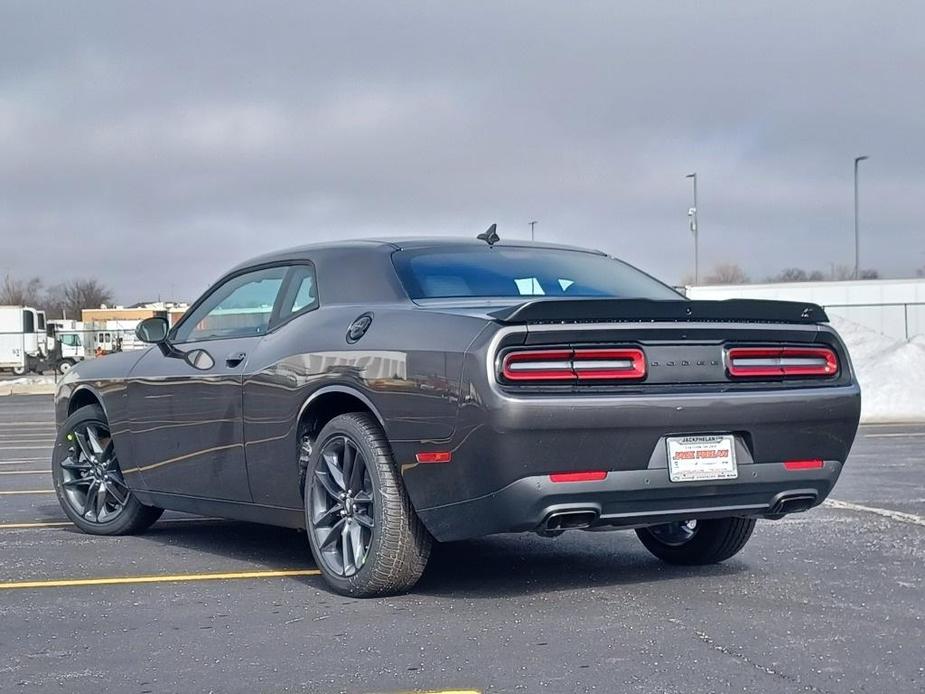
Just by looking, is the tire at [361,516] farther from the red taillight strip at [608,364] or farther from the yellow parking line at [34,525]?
the yellow parking line at [34,525]

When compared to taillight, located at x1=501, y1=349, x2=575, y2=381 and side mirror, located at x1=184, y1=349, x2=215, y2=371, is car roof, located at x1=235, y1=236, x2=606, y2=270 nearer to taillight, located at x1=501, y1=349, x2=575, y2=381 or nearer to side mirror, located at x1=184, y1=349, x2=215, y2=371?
side mirror, located at x1=184, y1=349, x2=215, y2=371

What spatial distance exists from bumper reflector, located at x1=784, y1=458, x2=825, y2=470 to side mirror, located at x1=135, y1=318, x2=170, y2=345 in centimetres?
342

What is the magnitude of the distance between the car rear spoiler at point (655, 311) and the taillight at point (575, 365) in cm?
12

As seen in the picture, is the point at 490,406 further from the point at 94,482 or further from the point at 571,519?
the point at 94,482

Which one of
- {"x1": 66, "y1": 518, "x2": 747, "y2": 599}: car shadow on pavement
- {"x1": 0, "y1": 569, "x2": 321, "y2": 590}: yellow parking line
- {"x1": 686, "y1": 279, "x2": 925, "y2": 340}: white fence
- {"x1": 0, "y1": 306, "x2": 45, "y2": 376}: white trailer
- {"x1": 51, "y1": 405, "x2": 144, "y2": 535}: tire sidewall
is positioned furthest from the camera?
{"x1": 0, "y1": 306, "x2": 45, "y2": 376}: white trailer

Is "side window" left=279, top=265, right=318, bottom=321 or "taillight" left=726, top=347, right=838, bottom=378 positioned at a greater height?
"side window" left=279, top=265, right=318, bottom=321

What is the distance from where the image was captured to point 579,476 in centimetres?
509

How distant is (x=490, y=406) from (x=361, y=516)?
0.98 metres

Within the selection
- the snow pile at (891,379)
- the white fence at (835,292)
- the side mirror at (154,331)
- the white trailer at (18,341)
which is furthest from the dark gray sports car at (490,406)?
the white trailer at (18,341)

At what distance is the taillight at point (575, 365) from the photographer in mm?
5016

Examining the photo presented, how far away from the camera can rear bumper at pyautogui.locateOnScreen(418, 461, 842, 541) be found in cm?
504

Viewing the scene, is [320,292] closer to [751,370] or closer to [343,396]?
[343,396]

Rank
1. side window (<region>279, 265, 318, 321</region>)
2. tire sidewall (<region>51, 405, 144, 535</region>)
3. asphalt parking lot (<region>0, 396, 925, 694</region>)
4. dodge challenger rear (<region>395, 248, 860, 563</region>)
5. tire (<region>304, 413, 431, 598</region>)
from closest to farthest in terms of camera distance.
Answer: asphalt parking lot (<region>0, 396, 925, 694</region>)
dodge challenger rear (<region>395, 248, 860, 563</region>)
tire (<region>304, 413, 431, 598</region>)
side window (<region>279, 265, 318, 321</region>)
tire sidewall (<region>51, 405, 144, 535</region>)

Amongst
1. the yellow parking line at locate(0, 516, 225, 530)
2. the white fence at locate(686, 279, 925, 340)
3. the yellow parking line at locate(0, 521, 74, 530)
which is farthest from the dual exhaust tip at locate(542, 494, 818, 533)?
the white fence at locate(686, 279, 925, 340)
